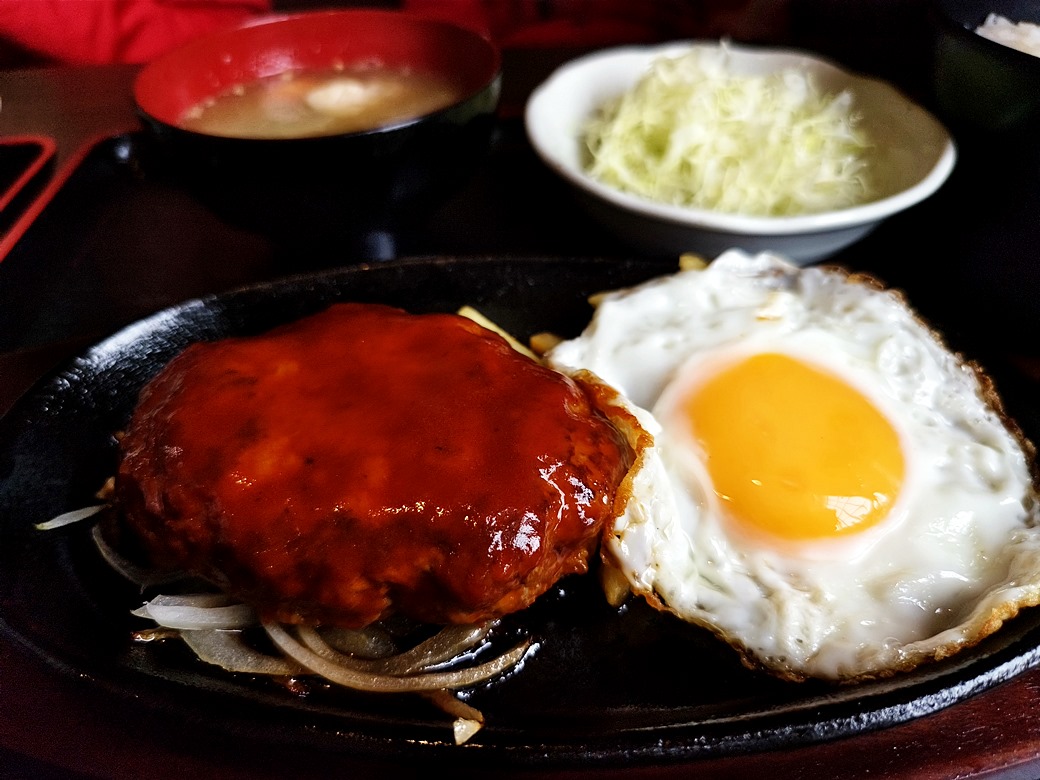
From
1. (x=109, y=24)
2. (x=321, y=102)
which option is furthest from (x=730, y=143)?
(x=109, y=24)

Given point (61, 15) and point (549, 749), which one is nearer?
point (549, 749)

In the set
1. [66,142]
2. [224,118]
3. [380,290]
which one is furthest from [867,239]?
[66,142]

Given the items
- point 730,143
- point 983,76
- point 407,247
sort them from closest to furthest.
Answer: point 983,76
point 407,247
point 730,143

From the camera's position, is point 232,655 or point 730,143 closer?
point 232,655

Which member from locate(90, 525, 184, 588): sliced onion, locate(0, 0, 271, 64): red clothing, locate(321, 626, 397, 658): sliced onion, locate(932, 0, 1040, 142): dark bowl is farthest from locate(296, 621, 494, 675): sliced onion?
locate(0, 0, 271, 64): red clothing

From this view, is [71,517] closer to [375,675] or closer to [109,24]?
[375,675]

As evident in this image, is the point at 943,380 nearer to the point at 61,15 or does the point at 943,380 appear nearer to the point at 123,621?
the point at 123,621
